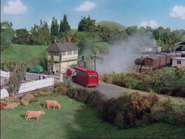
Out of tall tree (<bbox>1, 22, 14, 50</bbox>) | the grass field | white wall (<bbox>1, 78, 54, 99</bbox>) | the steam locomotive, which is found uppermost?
tall tree (<bbox>1, 22, 14, 50</bbox>)

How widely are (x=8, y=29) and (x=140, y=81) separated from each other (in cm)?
1153

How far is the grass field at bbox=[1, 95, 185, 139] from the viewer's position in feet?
17.5

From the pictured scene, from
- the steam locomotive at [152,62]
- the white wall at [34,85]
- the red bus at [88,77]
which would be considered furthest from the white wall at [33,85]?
the steam locomotive at [152,62]

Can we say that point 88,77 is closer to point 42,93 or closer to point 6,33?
point 42,93

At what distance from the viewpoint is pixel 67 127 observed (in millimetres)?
7578

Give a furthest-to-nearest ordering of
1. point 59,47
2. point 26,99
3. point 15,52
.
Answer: point 59,47, point 26,99, point 15,52

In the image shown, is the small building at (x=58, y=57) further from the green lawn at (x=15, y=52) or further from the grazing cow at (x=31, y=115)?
the grazing cow at (x=31, y=115)

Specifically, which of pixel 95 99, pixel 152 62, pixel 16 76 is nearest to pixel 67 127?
pixel 95 99

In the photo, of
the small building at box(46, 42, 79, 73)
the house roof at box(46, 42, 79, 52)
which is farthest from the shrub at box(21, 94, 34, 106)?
the house roof at box(46, 42, 79, 52)

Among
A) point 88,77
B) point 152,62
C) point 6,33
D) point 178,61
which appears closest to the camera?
point 6,33

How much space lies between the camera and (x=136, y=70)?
18891 millimetres

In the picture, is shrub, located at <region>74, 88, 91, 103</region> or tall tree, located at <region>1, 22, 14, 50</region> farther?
shrub, located at <region>74, 88, 91, 103</region>

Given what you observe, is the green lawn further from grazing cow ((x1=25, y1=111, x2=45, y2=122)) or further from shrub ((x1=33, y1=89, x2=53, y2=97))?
shrub ((x1=33, y1=89, x2=53, y2=97))

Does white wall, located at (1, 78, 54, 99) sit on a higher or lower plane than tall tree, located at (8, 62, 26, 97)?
lower
